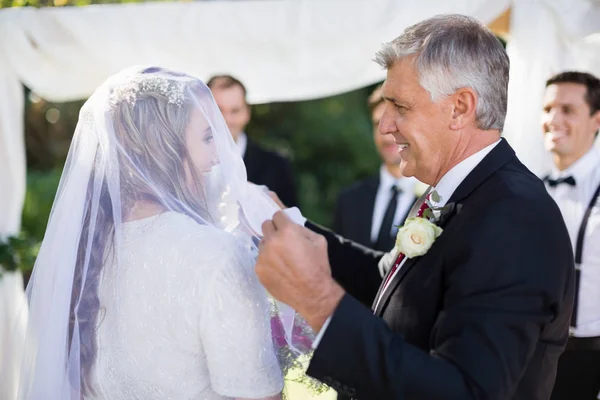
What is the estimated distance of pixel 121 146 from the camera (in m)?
2.22

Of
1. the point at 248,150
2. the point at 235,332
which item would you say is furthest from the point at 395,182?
the point at 235,332

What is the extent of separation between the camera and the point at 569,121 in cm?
423

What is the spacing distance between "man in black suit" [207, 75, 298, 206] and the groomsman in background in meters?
2.21

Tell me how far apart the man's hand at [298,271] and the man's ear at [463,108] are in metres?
0.63

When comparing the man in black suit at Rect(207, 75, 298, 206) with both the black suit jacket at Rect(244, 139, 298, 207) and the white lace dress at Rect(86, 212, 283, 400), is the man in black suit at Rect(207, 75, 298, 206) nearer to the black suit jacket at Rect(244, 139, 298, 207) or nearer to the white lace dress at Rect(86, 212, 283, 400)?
the black suit jacket at Rect(244, 139, 298, 207)

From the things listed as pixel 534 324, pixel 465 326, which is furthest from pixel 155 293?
pixel 534 324

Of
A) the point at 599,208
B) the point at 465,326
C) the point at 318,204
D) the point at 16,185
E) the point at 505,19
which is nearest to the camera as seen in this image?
the point at 465,326

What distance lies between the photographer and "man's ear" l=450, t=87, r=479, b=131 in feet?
7.18

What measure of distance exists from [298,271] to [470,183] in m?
0.68

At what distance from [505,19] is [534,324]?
10.4 ft

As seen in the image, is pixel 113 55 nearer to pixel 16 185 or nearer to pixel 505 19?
pixel 16 185

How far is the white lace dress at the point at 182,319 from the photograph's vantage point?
2.07 m

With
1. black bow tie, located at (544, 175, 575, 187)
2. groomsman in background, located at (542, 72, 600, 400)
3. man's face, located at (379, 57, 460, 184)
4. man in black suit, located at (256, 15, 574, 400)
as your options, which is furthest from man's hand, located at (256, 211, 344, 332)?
black bow tie, located at (544, 175, 575, 187)

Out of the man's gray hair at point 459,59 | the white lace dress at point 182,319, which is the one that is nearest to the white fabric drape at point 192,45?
the man's gray hair at point 459,59
